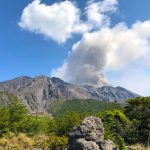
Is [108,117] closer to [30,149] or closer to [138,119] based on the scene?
[138,119]

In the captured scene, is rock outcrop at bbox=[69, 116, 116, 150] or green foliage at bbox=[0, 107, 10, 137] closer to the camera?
rock outcrop at bbox=[69, 116, 116, 150]

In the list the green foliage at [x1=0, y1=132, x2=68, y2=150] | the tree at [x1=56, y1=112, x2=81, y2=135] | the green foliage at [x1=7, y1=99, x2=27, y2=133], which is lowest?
the green foliage at [x1=0, y1=132, x2=68, y2=150]

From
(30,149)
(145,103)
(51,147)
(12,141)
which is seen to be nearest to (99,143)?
(51,147)

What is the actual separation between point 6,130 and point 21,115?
3.42 metres

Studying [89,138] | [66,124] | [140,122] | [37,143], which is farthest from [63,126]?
[89,138]

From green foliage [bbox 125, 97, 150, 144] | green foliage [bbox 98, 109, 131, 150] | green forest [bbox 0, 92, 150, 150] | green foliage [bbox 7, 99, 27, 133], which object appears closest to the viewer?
green forest [bbox 0, 92, 150, 150]

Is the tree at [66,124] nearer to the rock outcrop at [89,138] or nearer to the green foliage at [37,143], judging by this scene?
the green foliage at [37,143]

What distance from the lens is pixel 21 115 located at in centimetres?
3522

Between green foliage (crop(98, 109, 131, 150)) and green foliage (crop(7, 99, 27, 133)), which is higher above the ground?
green foliage (crop(7, 99, 27, 133))

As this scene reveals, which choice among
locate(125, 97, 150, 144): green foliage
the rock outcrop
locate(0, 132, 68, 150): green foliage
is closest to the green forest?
locate(125, 97, 150, 144): green foliage

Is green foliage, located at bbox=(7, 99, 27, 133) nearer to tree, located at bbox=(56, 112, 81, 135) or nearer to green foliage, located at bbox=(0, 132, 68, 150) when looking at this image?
tree, located at bbox=(56, 112, 81, 135)

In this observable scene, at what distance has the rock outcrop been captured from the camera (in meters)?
19.5

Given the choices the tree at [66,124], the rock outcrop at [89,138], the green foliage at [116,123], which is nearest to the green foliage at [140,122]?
the green foliage at [116,123]

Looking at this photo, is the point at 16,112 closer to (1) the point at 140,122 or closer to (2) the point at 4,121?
(2) the point at 4,121
